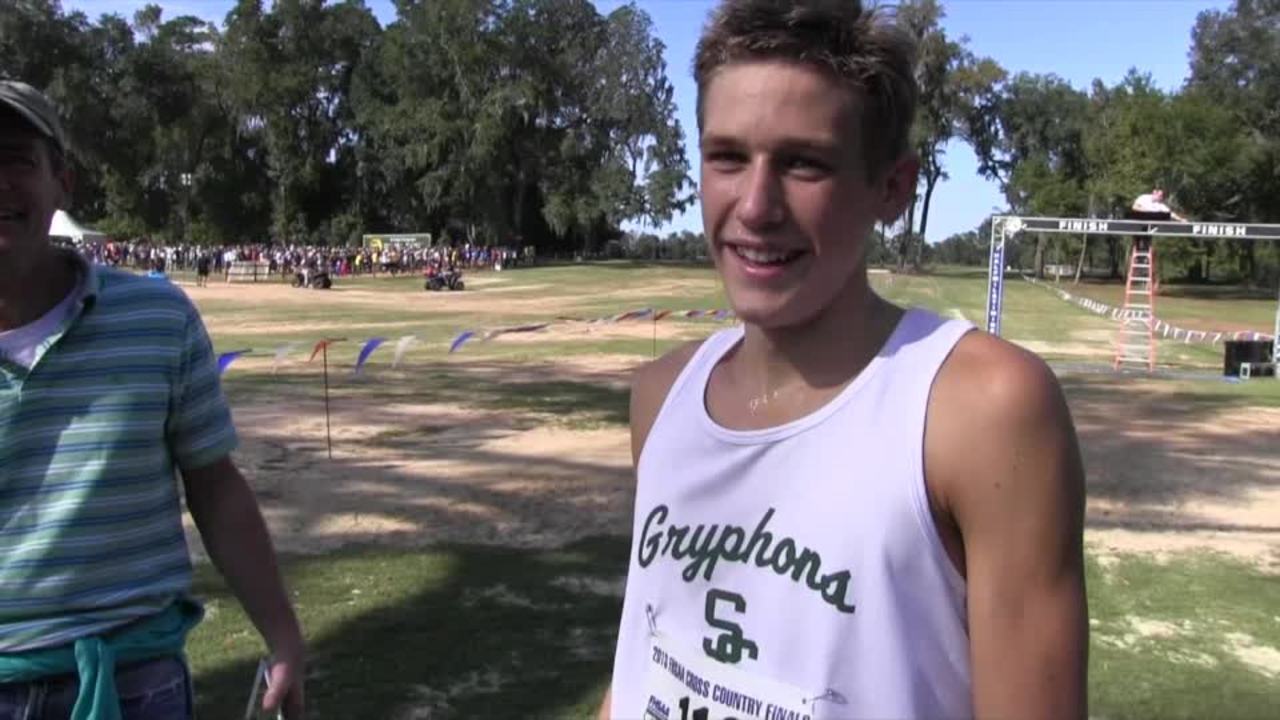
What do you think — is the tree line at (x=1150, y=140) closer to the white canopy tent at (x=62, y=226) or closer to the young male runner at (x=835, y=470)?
the white canopy tent at (x=62, y=226)

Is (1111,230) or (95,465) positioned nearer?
(95,465)

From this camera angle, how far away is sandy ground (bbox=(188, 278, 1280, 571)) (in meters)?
7.72

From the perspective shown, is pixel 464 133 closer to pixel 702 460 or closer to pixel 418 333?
pixel 418 333

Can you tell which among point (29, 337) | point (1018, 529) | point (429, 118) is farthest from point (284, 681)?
point (429, 118)

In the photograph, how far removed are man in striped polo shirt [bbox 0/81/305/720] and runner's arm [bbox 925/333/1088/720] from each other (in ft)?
5.58

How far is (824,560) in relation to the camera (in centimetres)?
133

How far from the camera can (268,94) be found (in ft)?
231

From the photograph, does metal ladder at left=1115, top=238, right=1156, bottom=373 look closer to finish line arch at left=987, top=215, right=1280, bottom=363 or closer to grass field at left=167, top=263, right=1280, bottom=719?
finish line arch at left=987, top=215, right=1280, bottom=363

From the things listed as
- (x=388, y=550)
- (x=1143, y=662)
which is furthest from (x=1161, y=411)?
(x=388, y=550)

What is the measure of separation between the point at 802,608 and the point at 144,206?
83.8 metres

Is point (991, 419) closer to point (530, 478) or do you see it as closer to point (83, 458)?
point (83, 458)

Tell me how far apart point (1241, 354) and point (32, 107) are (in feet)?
64.7

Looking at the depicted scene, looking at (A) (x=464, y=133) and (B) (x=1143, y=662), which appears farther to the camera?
(A) (x=464, y=133)

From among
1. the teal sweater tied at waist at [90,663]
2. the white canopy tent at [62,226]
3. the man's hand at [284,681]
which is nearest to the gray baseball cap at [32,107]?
the white canopy tent at [62,226]
